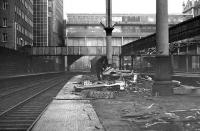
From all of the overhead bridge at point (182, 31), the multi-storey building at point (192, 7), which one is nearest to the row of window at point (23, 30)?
the overhead bridge at point (182, 31)

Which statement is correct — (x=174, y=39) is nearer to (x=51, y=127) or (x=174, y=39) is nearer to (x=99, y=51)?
(x=51, y=127)

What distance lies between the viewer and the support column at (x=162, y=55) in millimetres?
15727

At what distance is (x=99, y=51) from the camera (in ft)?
209

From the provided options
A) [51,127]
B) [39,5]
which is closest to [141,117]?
[51,127]

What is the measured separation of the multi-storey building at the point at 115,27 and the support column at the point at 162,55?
274 ft

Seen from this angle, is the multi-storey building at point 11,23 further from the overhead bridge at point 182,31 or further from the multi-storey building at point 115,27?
the multi-storey building at point 115,27

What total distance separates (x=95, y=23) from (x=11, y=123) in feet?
333

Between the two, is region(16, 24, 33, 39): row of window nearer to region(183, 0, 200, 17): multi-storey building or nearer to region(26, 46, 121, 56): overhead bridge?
region(26, 46, 121, 56): overhead bridge

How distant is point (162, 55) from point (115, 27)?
317 feet

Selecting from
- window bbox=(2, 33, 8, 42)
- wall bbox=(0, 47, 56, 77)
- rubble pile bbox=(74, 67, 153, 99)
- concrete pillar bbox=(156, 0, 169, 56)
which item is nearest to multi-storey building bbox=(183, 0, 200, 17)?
wall bbox=(0, 47, 56, 77)

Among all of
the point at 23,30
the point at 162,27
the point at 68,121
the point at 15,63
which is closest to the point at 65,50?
the point at 15,63

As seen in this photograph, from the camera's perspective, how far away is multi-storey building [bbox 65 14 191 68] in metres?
99.8

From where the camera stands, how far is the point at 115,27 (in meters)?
112

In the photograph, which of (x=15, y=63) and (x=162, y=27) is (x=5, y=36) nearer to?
(x=15, y=63)
